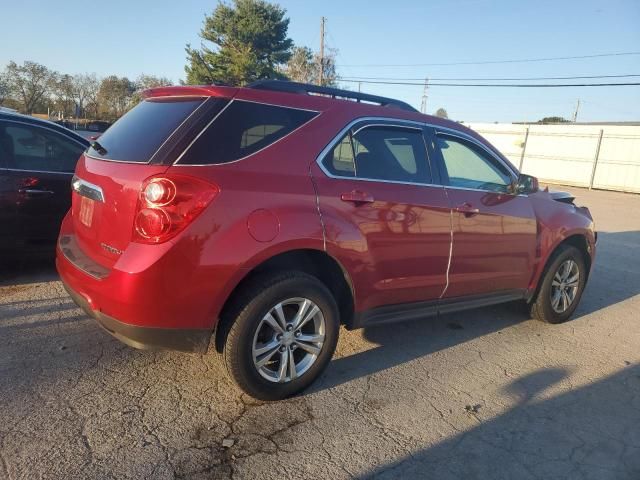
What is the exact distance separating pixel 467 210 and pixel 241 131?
193cm

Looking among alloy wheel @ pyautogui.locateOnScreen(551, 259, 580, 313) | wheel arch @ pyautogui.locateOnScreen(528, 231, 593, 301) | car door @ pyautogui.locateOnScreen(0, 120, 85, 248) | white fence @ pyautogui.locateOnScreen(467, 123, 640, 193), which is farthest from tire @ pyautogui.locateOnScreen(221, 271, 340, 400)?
white fence @ pyautogui.locateOnScreen(467, 123, 640, 193)

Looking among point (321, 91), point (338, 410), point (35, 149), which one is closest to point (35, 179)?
point (35, 149)

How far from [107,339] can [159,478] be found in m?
1.69

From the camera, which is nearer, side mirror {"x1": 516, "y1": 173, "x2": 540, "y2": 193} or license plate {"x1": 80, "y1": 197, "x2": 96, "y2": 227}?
license plate {"x1": 80, "y1": 197, "x2": 96, "y2": 227}

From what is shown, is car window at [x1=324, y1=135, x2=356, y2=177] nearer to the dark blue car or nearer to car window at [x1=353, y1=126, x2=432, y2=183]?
car window at [x1=353, y1=126, x2=432, y2=183]

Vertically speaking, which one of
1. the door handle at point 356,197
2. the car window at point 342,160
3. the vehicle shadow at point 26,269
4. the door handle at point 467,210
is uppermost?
the car window at point 342,160

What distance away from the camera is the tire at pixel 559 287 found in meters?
4.82

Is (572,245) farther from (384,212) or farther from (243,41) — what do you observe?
(243,41)

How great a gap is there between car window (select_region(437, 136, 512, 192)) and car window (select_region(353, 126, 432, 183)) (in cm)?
26

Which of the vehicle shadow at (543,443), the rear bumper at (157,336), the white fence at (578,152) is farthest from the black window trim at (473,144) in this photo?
the white fence at (578,152)

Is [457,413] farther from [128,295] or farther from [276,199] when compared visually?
[128,295]

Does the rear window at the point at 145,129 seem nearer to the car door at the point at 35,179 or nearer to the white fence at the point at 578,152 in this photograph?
the car door at the point at 35,179

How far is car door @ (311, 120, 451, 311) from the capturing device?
10.5 feet

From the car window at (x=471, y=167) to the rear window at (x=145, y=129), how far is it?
2011 mm
